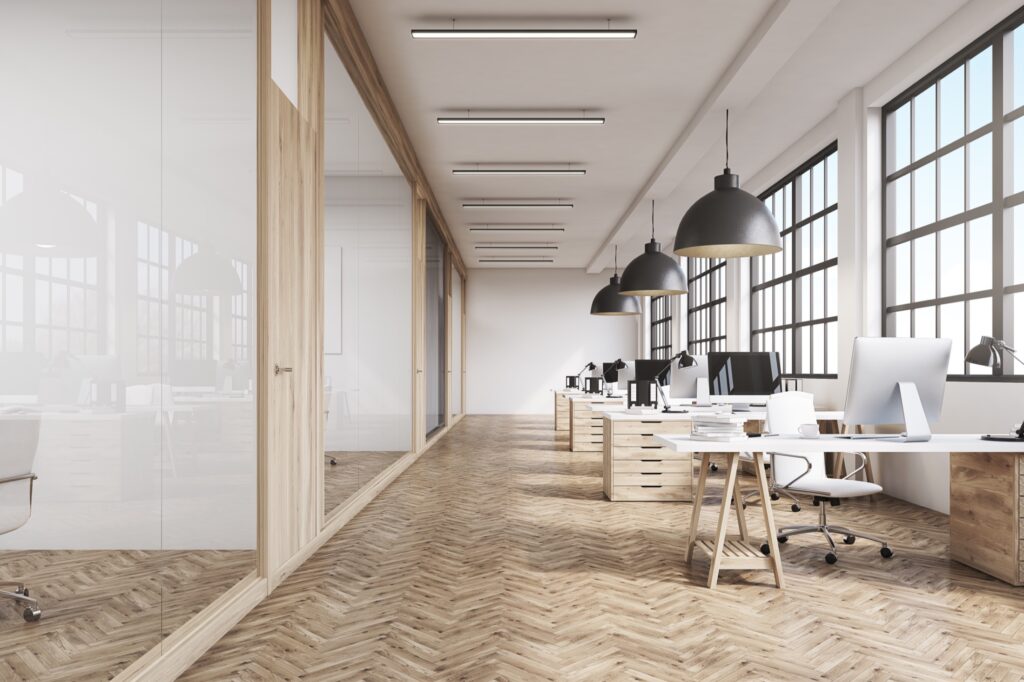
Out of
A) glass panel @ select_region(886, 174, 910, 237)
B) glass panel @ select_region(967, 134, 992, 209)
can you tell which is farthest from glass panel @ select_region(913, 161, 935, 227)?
glass panel @ select_region(967, 134, 992, 209)

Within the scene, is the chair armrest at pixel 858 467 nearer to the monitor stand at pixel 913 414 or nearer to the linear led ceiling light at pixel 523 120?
the monitor stand at pixel 913 414

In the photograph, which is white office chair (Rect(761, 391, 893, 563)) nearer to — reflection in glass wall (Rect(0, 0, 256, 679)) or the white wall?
reflection in glass wall (Rect(0, 0, 256, 679))

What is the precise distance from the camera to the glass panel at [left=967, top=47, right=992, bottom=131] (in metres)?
5.37

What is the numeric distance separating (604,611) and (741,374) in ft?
→ 11.2

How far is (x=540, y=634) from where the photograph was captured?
121 inches

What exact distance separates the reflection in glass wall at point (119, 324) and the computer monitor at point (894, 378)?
3.09 metres

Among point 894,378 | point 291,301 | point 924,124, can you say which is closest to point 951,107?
point 924,124

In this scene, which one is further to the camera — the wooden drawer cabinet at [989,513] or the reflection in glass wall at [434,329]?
the reflection in glass wall at [434,329]

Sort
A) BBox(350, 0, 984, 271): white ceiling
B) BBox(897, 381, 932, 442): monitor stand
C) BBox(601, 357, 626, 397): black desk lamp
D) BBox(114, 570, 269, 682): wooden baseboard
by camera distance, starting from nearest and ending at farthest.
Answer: BBox(114, 570, 269, 682): wooden baseboard → BBox(897, 381, 932, 442): monitor stand → BBox(350, 0, 984, 271): white ceiling → BBox(601, 357, 626, 397): black desk lamp

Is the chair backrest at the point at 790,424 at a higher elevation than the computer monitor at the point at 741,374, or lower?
lower

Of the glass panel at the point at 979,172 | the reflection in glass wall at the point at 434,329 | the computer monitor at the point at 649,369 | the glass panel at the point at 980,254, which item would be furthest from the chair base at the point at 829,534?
the reflection in glass wall at the point at 434,329

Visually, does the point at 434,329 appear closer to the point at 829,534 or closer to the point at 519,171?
the point at 519,171

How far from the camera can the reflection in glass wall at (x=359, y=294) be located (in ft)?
16.5

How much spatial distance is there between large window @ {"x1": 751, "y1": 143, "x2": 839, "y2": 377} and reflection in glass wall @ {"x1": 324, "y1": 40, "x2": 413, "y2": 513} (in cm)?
417
